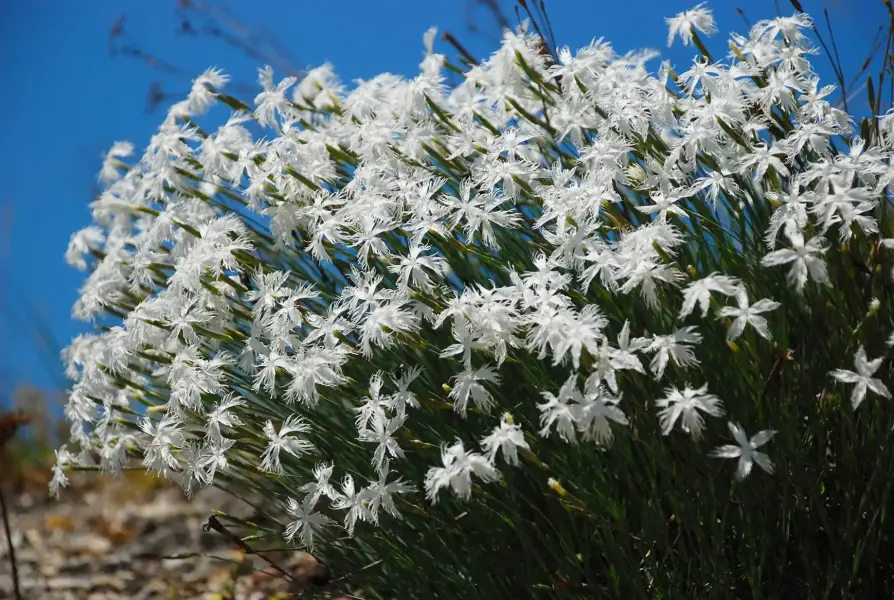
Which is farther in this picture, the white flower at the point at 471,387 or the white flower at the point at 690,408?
the white flower at the point at 471,387

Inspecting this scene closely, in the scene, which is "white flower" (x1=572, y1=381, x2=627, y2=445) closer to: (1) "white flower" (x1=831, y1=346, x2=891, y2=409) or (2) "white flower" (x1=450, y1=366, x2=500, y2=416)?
(2) "white flower" (x1=450, y1=366, x2=500, y2=416)

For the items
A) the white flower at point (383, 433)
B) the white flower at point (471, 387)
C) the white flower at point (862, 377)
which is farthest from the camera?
the white flower at point (383, 433)

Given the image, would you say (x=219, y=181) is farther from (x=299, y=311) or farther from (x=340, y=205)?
(x=299, y=311)

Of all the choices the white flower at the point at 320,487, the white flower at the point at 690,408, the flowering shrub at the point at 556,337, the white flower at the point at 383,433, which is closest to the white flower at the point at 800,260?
the flowering shrub at the point at 556,337

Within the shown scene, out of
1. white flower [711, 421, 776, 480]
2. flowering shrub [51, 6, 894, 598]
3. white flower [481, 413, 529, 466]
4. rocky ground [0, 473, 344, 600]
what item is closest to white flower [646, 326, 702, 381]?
flowering shrub [51, 6, 894, 598]

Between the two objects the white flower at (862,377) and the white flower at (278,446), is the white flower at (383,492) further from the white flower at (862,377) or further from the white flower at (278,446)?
the white flower at (862,377)

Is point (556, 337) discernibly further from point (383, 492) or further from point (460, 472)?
point (383, 492)
